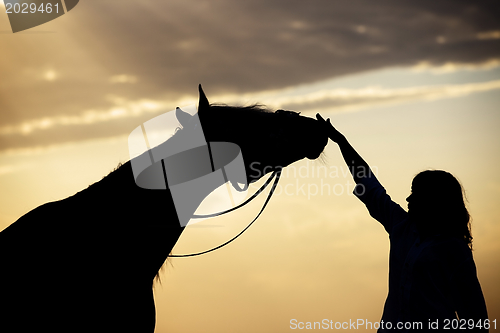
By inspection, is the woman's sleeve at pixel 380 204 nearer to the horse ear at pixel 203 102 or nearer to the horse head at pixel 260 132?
the horse head at pixel 260 132

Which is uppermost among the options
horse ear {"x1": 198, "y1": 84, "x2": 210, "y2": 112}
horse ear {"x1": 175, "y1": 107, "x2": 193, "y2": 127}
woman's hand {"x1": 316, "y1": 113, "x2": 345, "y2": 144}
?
horse ear {"x1": 198, "y1": 84, "x2": 210, "y2": 112}

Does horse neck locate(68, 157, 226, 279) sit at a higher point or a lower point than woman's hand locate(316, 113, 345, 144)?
lower

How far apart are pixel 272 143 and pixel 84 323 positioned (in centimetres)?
166

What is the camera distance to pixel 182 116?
2.17 metres

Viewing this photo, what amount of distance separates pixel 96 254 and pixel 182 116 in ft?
3.35

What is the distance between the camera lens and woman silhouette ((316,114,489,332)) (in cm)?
170

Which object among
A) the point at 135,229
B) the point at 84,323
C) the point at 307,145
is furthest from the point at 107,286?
the point at 307,145

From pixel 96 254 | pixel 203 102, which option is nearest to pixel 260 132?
pixel 203 102

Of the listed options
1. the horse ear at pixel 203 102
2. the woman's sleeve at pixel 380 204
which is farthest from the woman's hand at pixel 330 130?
the horse ear at pixel 203 102

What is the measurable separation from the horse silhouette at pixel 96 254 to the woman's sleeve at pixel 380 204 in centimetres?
90

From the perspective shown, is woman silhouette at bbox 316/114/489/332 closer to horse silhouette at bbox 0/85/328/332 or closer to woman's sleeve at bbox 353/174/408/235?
woman's sleeve at bbox 353/174/408/235

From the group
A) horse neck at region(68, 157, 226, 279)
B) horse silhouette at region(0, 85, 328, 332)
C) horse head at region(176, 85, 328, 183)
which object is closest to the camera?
horse silhouette at region(0, 85, 328, 332)

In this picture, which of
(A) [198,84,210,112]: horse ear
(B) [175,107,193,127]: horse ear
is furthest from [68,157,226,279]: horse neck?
(A) [198,84,210,112]: horse ear

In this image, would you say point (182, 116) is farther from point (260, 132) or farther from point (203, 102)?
point (260, 132)
